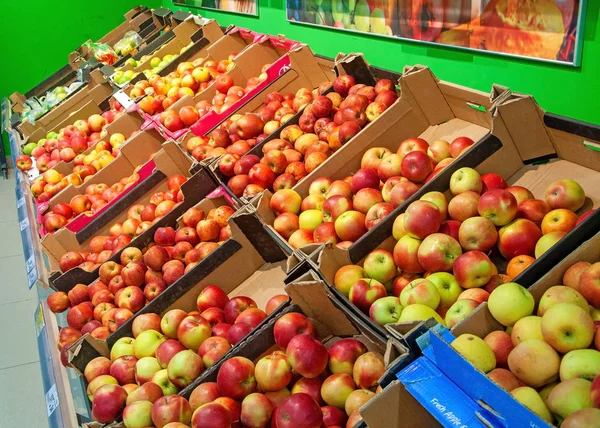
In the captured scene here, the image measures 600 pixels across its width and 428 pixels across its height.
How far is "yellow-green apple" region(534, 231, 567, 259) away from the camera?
5.26 ft

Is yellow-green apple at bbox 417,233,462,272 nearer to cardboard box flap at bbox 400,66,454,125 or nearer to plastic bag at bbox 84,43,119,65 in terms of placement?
cardboard box flap at bbox 400,66,454,125

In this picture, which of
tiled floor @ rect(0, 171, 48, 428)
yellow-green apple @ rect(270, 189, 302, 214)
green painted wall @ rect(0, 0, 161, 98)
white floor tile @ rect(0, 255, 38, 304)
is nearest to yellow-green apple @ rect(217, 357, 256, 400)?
yellow-green apple @ rect(270, 189, 302, 214)

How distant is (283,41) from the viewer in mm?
3709

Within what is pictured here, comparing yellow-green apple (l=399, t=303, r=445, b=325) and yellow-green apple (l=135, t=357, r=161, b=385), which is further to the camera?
yellow-green apple (l=135, t=357, r=161, b=385)

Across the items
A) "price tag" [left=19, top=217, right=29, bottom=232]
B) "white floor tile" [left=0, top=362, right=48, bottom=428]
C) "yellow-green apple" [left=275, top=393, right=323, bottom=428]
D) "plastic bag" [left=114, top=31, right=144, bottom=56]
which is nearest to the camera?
"yellow-green apple" [left=275, top=393, right=323, bottom=428]

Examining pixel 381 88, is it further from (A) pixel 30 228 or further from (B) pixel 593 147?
(A) pixel 30 228

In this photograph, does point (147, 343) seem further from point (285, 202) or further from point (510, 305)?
point (510, 305)

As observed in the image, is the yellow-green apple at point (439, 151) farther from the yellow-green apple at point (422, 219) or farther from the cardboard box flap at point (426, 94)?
the yellow-green apple at point (422, 219)

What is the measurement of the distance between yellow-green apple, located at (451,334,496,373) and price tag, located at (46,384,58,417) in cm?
158

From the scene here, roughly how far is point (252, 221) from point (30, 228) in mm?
2197

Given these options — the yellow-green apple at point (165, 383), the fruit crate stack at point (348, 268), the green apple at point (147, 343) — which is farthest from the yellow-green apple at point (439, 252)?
the green apple at point (147, 343)

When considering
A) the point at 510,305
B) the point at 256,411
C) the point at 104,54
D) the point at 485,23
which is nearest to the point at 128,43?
the point at 104,54

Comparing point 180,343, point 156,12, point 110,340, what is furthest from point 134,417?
point 156,12

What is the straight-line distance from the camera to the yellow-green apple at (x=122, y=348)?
2.17 m
